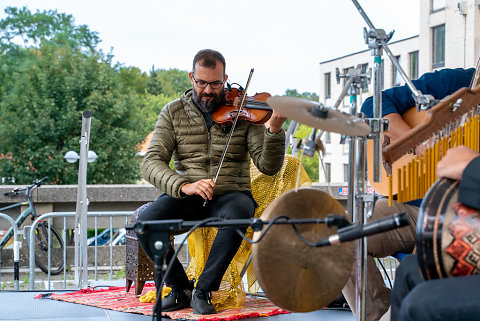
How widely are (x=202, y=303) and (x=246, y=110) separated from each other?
112 cm

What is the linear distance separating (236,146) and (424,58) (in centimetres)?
2262

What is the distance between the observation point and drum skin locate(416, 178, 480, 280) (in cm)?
200

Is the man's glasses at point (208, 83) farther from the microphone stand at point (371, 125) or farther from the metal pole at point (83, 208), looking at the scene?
the microphone stand at point (371, 125)

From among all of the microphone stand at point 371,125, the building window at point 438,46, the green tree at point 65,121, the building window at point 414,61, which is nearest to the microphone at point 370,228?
the microphone stand at point 371,125

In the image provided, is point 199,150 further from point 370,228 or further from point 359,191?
point 370,228

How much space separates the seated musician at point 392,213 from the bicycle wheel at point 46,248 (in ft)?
19.1

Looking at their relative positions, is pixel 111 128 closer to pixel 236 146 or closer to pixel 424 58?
pixel 424 58

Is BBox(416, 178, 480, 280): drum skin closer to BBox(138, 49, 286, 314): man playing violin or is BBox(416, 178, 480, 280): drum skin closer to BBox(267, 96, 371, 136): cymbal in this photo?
BBox(267, 96, 371, 136): cymbal

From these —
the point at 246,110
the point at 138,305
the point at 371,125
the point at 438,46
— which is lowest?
the point at 138,305

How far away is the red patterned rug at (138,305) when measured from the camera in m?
3.71

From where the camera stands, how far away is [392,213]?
3.18 m

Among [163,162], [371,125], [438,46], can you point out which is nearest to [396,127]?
[371,125]

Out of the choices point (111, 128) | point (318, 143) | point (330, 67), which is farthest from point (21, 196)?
point (330, 67)

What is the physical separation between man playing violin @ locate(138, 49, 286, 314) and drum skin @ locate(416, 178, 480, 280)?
1719 mm
